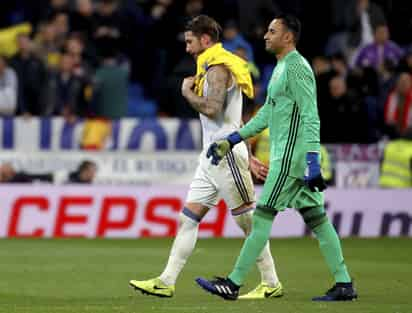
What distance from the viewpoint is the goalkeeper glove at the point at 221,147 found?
405 inches

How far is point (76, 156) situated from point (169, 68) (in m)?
2.69

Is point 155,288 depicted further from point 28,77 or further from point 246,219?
point 28,77

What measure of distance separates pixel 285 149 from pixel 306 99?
42cm

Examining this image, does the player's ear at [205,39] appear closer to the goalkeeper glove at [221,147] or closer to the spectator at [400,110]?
the goalkeeper glove at [221,147]

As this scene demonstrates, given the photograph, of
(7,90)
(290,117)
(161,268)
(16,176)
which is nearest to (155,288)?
(290,117)

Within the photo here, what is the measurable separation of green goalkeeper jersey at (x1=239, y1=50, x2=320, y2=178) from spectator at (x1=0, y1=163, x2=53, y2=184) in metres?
10.6

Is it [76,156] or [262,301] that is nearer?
[262,301]

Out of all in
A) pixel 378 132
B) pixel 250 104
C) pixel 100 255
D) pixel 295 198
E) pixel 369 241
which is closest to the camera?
pixel 295 198

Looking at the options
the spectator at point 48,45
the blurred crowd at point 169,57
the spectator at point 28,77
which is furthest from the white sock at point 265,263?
the spectator at point 48,45

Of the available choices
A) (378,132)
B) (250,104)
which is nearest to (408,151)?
(378,132)

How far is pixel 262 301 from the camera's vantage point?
34.5 ft

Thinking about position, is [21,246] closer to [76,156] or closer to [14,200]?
[14,200]

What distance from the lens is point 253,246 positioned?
1023cm

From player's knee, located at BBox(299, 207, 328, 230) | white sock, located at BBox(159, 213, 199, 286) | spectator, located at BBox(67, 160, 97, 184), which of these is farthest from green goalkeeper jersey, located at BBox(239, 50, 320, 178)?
spectator, located at BBox(67, 160, 97, 184)
